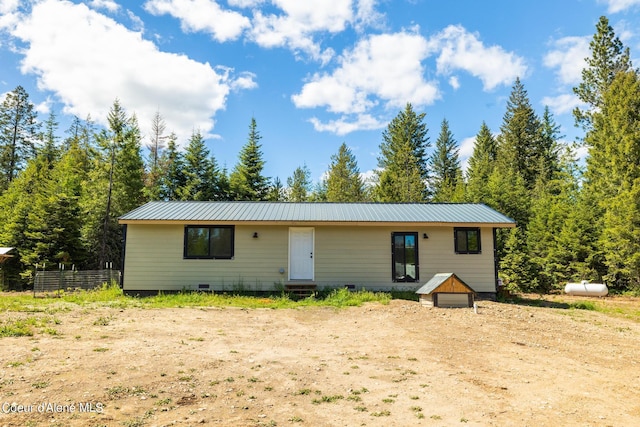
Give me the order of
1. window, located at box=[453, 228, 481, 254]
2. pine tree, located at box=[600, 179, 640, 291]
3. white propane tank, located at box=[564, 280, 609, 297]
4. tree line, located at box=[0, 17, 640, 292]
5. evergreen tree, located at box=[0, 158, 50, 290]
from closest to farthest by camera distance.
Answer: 1. window, located at box=[453, 228, 481, 254]
2. white propane tank, located at box=[564, 280, 609, 297]
3. pine tree, located at box=[600, 179, 640, 291]
4. tree line, located at box=[0, 17, 640, 292]
5. evergreen tree, located at box=[0, 158, 50, 290]

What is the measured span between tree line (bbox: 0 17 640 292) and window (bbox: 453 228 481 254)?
19.0 feet

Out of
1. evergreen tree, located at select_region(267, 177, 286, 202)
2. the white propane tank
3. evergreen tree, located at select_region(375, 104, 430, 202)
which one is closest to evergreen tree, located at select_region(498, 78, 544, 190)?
evergreen tree, located at select_region(375, 104, 430, 202)

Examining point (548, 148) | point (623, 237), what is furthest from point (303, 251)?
point (548, 148)

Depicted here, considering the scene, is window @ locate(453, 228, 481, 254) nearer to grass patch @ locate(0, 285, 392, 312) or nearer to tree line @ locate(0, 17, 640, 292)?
grass patch @ locate(0, 285, 392, 312)

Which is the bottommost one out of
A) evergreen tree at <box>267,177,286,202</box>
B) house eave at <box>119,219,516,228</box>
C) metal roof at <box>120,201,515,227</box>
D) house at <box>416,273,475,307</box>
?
house at <box>416,273,475,307</box>

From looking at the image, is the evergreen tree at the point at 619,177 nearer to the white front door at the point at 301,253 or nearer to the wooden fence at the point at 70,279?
the white front door at the point at 301,253

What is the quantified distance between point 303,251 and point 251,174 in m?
16.8

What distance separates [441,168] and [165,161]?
73.8 feet

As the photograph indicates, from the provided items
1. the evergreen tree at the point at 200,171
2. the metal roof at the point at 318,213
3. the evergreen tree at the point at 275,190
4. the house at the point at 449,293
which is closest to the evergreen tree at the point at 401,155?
the evergreen tree at the point at 275,190

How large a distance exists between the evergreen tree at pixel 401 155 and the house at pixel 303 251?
49.5ft

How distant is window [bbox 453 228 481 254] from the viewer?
13086mm

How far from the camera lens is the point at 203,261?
12906 millimetres

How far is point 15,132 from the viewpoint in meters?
31.2

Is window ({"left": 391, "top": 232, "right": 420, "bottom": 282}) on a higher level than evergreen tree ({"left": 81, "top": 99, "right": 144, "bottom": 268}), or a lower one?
lower
